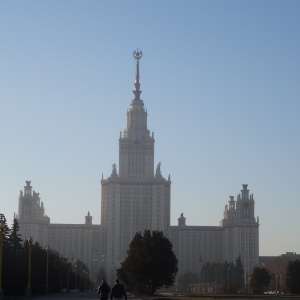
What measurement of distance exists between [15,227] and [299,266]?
35885 millimetres

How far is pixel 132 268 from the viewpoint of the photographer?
87312mm

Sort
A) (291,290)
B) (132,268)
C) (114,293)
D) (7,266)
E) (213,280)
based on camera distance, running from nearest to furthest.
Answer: (114,293) < (7,266) < (132,268) < (291,290) < (213,280)

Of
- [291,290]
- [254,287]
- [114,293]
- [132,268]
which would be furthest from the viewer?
[254,287]

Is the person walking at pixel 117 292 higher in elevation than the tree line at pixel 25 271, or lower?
lower

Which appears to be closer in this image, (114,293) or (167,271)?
(114,293)

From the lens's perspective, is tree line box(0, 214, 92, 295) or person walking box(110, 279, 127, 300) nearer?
person walking box(110, 279, 127, 300)

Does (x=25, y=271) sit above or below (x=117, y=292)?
above

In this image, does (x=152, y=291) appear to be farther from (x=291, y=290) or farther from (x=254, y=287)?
(x=254, y=287)

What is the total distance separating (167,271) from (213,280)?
10671cm

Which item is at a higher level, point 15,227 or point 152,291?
point 15,227

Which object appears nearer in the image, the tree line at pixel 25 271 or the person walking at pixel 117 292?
the person walking at pixel 117 292

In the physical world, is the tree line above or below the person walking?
above

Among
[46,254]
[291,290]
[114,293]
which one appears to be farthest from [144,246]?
[114,293]

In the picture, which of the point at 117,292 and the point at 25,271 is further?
the point at 25,271
